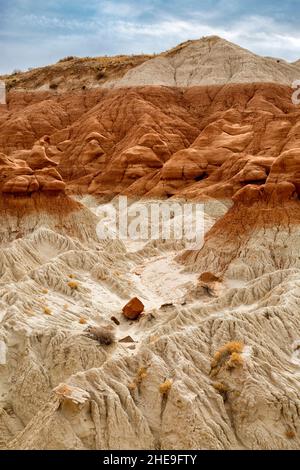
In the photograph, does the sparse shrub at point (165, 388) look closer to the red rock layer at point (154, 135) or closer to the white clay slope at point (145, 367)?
the white clay slope at point (145, 367)

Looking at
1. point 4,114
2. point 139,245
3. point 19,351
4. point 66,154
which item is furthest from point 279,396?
A: point 4,114

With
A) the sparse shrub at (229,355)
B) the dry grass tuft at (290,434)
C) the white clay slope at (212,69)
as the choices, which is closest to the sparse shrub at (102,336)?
the sparse shrub at (229,355)

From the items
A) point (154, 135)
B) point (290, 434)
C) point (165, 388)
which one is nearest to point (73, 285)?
point (165, 388)

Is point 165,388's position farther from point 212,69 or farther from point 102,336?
point 212,69

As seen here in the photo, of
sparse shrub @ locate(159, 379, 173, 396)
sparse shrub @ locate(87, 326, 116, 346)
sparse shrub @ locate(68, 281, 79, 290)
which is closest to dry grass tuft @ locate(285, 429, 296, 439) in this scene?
sparse shrub @ locate(159, 379, 173, 396)
